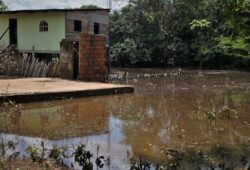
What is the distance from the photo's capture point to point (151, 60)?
1855 inches

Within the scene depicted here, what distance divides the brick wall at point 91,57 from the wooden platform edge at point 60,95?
3.15 metres

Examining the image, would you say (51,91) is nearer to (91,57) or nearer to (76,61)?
(91,57)

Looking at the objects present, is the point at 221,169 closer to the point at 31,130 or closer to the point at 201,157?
the point at 201,157

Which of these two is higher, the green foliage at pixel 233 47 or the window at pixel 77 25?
the window at pixel 77 25

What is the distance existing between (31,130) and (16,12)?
845 inches

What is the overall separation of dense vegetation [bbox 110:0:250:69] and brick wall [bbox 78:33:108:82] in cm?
2109

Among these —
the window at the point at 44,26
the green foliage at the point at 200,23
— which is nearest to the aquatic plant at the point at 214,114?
the window at the point at 44,26

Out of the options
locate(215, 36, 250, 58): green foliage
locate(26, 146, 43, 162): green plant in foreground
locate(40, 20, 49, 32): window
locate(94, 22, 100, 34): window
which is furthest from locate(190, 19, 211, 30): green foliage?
locate(26, 146, 43, 162): green plant in foreground

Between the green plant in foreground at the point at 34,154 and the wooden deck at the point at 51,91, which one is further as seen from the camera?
the wooden deck at the point at 51,91

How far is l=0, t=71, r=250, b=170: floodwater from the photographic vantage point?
8477 millimetres

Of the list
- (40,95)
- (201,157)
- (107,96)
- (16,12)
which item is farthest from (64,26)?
(201,157)

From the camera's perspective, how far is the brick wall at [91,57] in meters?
22.3

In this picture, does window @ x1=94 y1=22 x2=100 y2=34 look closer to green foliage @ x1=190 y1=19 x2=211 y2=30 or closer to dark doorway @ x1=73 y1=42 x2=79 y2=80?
dark doorway @ x1=73 y1=42 x2=79 y2=80

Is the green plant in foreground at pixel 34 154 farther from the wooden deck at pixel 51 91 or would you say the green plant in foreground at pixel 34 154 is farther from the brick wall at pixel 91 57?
the brick wall at pixel 91 57
